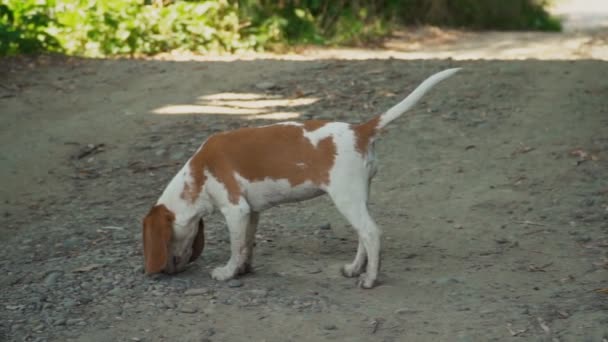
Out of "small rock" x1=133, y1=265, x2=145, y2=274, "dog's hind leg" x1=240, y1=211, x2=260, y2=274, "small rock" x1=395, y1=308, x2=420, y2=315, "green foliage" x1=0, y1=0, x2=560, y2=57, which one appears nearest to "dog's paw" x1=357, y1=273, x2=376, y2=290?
"small rock" x1=395, y1=308, x2=420, y2=315

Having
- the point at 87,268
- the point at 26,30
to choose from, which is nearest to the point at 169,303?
the point at 87,268

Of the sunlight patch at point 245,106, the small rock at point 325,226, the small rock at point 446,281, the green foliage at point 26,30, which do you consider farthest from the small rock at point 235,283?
the green foliage at point 26,30

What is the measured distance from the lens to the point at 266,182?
Answer: 5.10 meters

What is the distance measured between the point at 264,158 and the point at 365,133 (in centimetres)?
56

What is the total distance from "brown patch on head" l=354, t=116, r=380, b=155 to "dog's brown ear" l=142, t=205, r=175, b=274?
3.66 feet

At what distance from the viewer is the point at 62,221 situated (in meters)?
6.62

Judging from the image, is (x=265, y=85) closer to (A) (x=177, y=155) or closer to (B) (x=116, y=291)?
(A) (x=177, y=155)

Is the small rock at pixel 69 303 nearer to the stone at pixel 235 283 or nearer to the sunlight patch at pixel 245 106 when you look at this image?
the stone at pixel 235 283

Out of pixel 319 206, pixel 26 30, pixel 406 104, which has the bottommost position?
pixel 319 206

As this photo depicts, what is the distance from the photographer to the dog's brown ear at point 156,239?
510 centimetres

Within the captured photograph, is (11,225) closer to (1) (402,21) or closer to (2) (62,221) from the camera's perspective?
(2) (62,221)

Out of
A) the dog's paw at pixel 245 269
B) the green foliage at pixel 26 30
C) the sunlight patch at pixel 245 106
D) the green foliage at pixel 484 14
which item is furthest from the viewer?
the green foliage at pixel 484 14

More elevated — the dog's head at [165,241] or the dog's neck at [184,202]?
the dog's neck at [184,202]

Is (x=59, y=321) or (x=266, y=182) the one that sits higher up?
(x=266, y=182)
